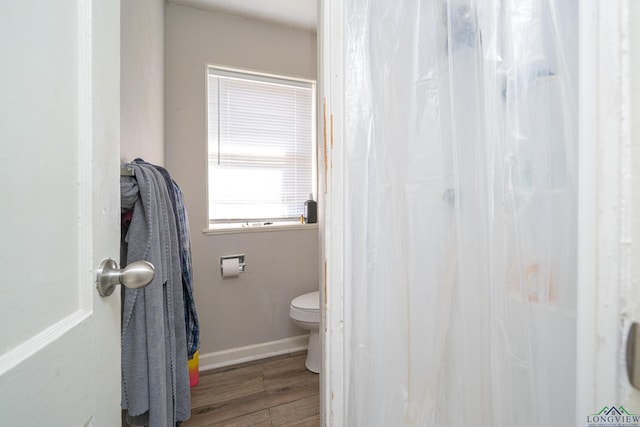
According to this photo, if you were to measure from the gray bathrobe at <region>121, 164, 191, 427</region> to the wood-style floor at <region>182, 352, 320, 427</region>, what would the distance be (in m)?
0.61

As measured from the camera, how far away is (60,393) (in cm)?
35

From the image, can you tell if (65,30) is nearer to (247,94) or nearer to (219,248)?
(219,248)

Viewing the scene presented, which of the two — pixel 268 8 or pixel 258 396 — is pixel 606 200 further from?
pixel 268 8

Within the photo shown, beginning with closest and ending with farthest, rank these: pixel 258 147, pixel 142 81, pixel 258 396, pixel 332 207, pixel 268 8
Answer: pixel 332 207 → pixel 142 81 → pixel 258 396 → pixel 268 8 → pixel 258 147

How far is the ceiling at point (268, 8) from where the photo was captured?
1843mm

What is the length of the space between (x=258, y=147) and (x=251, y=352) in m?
1.58

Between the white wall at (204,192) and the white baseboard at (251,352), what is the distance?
3cm

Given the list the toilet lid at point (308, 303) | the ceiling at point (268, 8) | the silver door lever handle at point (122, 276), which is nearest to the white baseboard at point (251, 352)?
the toilet lid at point (308, 303)

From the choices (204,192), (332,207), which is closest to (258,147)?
(204,192)

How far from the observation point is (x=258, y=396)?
162 cm

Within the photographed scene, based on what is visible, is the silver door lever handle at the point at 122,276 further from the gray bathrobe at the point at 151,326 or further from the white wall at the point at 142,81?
the white wall at the point at 142,81

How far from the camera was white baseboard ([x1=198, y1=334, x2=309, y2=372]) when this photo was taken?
192 centimetres

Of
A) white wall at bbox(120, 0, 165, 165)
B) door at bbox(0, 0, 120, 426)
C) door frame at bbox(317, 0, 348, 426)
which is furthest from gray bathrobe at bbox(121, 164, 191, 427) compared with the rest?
door frame at bbox(317, 0, 348, 426)

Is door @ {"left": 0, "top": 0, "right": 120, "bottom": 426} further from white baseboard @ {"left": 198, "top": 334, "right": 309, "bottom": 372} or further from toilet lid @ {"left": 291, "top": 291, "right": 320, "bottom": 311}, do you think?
white baseboard @ {"left": 198, "top": 334, "right": 309, "bottom": 372}
